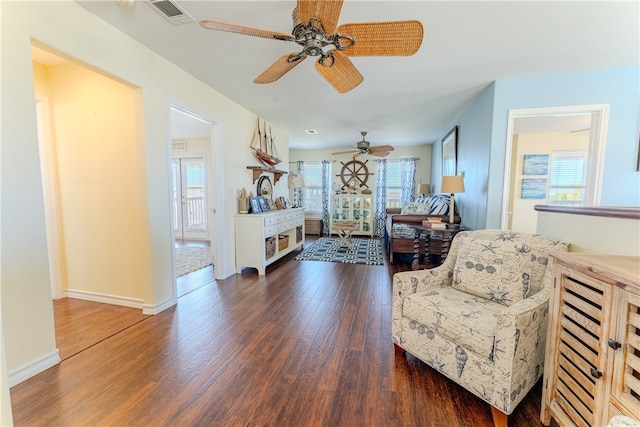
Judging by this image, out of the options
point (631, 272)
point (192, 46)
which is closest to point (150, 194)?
point (192, 46)

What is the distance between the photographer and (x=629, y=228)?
4.16ft

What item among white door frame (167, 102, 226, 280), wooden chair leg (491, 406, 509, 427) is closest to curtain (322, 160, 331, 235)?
white door frame (167, 102, 226, 280)

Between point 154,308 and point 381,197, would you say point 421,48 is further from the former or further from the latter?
point 381,197

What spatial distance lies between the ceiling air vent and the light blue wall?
10.2 ft

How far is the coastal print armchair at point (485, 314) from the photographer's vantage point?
1334 mm

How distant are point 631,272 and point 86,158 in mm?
3958

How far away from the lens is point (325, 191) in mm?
7375

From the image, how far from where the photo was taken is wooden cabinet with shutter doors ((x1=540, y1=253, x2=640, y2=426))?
3.10 feet

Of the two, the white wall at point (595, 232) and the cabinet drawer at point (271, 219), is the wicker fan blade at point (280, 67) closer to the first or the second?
the white wall at point (595, 232)

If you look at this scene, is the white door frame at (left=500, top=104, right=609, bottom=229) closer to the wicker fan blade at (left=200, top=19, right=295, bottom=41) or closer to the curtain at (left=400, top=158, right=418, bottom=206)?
the wicker fan blade at (left=200, top=19, right=295, bottom=41)

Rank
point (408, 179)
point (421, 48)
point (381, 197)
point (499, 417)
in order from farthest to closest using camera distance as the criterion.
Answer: point (381, 197), point (408, 179), point (421, 48), point (499, 417)

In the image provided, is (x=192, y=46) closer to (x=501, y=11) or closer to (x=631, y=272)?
(x=501, y=11)

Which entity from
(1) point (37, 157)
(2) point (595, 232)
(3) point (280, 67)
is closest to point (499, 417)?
(2) point (595, 232)

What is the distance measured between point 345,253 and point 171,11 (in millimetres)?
4133
